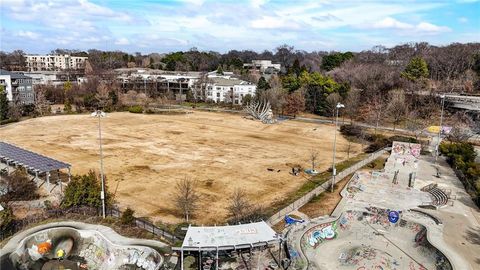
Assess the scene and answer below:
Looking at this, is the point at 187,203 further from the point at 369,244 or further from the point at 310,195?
the point at 369,244

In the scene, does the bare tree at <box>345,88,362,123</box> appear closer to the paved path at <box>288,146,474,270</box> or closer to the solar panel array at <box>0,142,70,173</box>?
the paved path at <box>288,146,474,270</box>

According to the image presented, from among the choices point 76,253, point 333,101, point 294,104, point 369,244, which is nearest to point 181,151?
point 76,253

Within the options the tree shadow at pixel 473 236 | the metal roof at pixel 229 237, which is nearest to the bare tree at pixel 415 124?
the tree shadow at pixel 473 236

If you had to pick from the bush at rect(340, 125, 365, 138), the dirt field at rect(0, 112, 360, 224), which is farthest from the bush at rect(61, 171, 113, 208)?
the bush at rect(340, 125, 365, 138)

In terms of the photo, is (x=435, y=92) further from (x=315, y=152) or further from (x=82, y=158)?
(x=82, y=158)

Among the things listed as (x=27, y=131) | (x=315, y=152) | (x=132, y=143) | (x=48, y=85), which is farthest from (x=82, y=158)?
(x=48, y=85)
